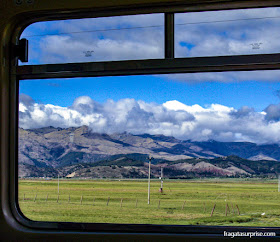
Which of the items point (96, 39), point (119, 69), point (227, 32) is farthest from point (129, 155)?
point (227, 32)

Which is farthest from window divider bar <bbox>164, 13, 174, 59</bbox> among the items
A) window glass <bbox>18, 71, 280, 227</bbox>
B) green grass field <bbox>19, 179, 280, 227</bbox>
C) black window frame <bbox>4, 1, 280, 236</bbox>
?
green grass field <bbox>19, 179, 280, 227</bbox>

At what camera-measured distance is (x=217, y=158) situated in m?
2.98

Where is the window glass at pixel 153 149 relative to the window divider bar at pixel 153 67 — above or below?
below

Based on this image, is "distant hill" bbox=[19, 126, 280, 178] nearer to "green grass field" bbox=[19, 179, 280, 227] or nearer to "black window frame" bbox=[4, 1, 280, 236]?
"green grass field" bbox=[19, 179, 280, 227]

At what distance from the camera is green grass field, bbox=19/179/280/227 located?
2.91 m

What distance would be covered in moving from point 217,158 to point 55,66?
1.48m

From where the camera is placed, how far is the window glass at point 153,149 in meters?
2.92

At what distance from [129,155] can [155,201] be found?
16.9 inches

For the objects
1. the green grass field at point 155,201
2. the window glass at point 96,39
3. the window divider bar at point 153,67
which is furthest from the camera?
the window glass at point 96,39

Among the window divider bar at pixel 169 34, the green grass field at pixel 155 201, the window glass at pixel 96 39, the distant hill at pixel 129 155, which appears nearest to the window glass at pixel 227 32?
the window divider bar at pixel 169 34

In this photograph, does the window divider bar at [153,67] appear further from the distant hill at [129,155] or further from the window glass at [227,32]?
the distant hill at [129,155]

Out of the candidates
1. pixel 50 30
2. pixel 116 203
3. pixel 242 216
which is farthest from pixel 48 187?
pixel 242 216

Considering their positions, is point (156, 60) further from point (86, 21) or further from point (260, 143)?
point (260, 143)

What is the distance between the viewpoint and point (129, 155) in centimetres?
316
